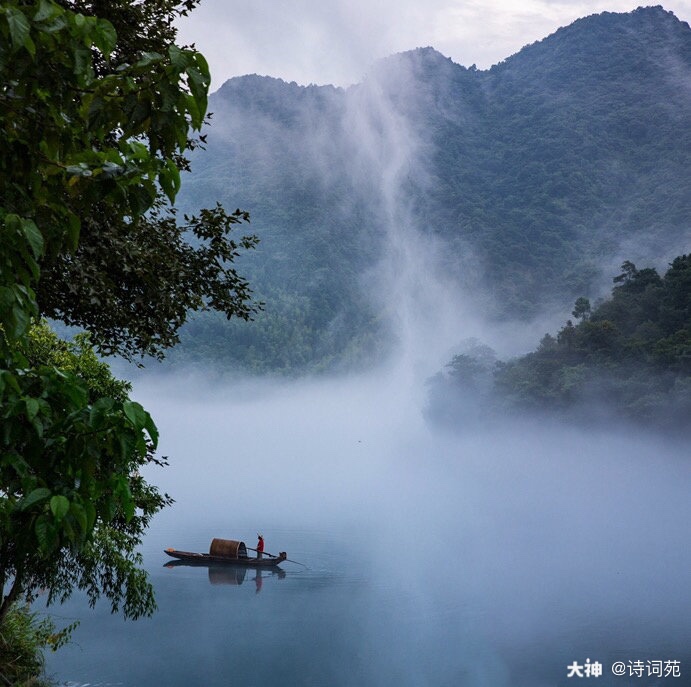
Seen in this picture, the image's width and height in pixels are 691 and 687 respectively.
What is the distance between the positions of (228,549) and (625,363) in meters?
27.0

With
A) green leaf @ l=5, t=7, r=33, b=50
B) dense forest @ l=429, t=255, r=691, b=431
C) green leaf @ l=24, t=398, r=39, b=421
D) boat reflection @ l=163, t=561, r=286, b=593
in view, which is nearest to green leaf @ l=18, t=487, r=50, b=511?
green leaf @ l=24, t=398, r=39, b=421

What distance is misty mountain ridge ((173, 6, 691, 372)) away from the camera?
119 m

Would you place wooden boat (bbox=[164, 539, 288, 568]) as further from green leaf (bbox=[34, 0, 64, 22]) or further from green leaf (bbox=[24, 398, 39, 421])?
green leaf (bbox=[34, 0, 64, 22])

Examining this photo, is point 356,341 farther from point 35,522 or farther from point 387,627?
point 35,522

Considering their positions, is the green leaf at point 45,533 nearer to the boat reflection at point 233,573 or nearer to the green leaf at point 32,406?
the green leaf at point 32,406

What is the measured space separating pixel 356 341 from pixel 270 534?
83189 millimetres

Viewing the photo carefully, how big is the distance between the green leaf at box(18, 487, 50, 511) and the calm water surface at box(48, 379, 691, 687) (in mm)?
16569

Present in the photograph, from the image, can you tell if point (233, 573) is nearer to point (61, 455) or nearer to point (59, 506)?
point (61, 455)

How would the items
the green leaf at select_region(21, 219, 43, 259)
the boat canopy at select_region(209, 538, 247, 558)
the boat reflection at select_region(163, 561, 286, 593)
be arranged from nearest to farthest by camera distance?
the green leaf at select_region(21, 219, 43, 259), the boat reflection at select_region(163, 561, 286, 593), the boat canopy at select_region(209, 538, 247, 558)

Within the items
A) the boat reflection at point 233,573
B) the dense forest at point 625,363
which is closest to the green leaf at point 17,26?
the boat reflection at point 233,573

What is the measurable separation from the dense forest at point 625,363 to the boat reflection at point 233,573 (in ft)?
79.8

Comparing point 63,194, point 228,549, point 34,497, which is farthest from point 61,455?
point 228,549

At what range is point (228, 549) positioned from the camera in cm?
3167

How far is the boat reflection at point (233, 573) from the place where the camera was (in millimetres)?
30239
